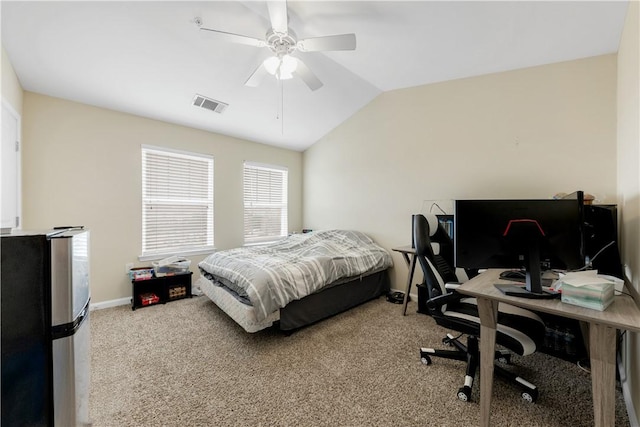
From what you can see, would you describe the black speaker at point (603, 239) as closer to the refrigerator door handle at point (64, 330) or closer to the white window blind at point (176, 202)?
the refrigerator door handle at point (64, 330)

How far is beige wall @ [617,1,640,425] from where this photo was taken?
1.46 metres

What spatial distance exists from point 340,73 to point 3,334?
326cm

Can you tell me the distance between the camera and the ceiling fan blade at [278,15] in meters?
1.66

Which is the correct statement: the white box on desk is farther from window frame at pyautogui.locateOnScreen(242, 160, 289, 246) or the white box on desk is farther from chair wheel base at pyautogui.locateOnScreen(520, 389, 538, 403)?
window frame at pyautogui.locateOnScreen(242, 160, 289, 246)

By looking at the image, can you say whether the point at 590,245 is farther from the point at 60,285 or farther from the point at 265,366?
the point at 60,285

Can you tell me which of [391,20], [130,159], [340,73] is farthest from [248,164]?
[391,20]

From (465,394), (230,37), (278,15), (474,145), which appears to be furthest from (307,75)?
(465,394)

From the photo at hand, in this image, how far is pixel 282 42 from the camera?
1999 mm

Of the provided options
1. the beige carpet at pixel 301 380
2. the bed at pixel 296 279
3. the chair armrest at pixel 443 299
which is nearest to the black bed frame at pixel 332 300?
the bed at pixel 296 279

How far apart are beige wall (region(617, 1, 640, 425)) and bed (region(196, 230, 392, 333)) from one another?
212 centimetres

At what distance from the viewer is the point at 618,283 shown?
1.31m

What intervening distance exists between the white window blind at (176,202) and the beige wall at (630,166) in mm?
4367

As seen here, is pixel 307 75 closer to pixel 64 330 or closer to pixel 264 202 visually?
pixel 64 330

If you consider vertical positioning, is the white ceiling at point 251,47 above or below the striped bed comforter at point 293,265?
above
